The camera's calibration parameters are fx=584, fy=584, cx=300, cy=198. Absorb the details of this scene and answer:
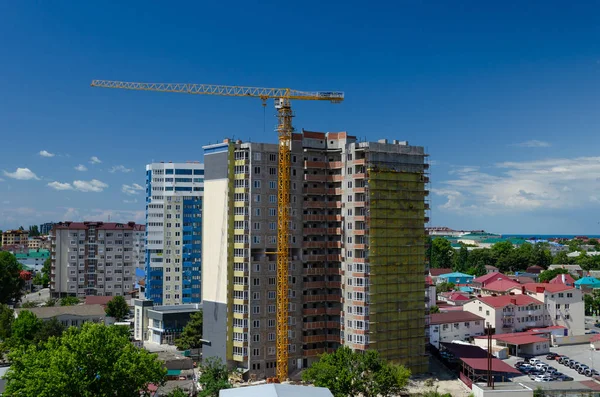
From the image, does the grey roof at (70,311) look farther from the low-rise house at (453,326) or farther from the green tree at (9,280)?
the low-rise house at (453,326)

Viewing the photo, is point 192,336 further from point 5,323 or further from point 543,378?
point 543,378

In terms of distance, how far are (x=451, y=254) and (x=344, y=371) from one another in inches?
4936

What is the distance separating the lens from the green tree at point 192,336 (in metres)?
71.5

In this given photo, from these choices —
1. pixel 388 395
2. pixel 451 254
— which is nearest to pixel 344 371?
pixel 388 395

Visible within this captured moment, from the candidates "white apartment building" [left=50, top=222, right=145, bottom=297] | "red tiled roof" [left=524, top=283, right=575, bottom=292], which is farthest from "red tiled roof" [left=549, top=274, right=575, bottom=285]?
"white apartment building" [left=50, top=222, right=145, bottom=297]

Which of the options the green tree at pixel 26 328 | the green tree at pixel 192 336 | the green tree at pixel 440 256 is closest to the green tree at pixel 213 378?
the green tree at pixel 192 336

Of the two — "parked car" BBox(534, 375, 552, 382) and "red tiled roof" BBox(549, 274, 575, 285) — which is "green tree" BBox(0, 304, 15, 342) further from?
"red tiled roof" BBox(549, 274, 575, 285)

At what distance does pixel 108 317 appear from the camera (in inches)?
3760

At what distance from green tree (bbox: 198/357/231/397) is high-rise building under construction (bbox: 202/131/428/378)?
215 centimetres

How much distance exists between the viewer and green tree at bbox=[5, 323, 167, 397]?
37.8 m

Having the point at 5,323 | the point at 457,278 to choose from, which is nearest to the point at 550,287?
the point at 457,278

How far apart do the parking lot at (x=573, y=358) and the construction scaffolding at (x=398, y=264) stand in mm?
11731

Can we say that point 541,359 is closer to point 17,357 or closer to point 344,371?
point 344,371

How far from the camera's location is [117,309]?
9700cm
